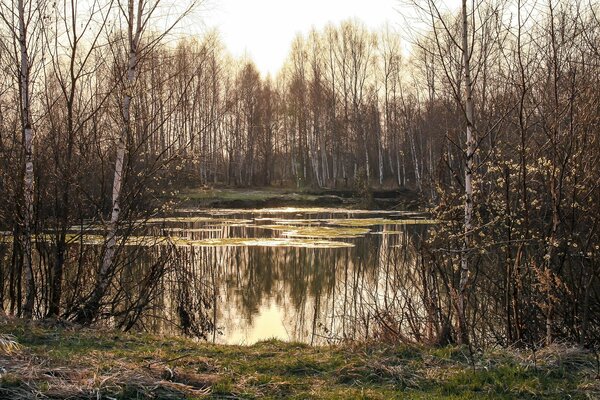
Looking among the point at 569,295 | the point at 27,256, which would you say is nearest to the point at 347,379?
the point at 569,295

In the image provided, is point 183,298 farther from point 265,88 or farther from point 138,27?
point 265,88

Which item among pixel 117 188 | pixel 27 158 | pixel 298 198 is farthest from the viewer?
pixel 298 198

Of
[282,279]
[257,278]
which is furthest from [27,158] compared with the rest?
[282,279]

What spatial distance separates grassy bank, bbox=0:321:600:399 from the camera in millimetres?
4547

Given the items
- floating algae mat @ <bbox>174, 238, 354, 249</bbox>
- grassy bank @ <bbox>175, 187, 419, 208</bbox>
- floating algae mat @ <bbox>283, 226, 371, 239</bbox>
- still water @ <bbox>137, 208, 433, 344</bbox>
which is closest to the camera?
still water @ <bbox>137, 208, 433, 344</bbox>

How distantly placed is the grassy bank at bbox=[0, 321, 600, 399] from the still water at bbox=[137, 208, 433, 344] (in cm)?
153

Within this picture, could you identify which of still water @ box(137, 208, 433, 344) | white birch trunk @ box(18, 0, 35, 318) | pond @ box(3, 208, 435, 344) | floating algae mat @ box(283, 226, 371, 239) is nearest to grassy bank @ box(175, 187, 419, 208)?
still water @ box(137, 208, 433, 344)

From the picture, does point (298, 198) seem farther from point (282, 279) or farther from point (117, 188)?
point (117, 188)

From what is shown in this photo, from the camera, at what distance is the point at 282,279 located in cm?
1432

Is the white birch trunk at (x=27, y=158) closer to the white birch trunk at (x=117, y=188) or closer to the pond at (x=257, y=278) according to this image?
the pond at (x=257, y=278)

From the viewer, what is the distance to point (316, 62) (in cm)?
5181

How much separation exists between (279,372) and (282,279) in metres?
8.63

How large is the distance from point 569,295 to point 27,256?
23.0 ft

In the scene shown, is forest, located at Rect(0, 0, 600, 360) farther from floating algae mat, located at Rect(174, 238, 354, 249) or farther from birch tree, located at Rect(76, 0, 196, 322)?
floating algae mat, located at Rect(174, 238, 354, 249)
